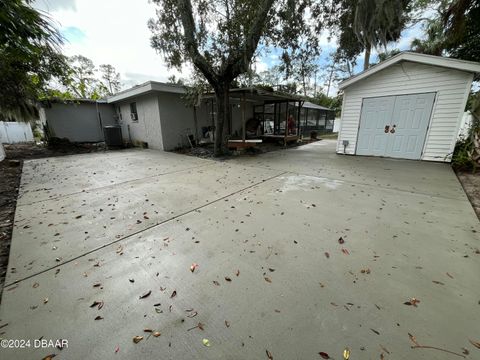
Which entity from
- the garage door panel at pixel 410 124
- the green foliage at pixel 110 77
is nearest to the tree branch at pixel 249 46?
the garage door panel at pixel 410 124

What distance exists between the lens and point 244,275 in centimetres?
184

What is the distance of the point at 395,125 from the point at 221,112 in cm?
602

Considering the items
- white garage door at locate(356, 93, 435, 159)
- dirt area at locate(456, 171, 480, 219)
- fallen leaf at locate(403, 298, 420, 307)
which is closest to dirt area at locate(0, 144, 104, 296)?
fallen leaf at locate(403, 298, 420, 307)

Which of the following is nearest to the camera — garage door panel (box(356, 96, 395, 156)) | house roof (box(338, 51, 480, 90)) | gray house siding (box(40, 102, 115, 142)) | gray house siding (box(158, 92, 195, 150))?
house roof (box(338, 51, 480, 90))

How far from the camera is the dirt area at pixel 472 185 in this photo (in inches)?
133

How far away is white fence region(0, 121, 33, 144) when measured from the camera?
40.7 ft

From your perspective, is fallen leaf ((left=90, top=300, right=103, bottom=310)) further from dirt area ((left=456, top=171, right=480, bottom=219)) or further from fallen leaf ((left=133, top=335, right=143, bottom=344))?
Result: dirt area ((left=456, top=171, right=480, bottom=219))

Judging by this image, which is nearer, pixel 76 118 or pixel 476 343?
pixel 476 343

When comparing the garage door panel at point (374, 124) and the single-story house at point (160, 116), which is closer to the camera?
the garage door panel at point (374, 124)

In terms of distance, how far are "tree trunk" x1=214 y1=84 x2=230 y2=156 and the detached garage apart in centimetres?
437

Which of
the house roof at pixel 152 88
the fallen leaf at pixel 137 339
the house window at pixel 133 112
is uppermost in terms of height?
the house roof at pixel 152 88

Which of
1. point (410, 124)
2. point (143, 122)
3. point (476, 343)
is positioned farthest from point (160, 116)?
point (476, 343)

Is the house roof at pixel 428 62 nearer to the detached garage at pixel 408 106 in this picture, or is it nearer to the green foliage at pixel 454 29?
the detached garage at pixel 408 106

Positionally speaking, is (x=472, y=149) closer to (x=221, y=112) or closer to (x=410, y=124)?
(x=410, y=124)
